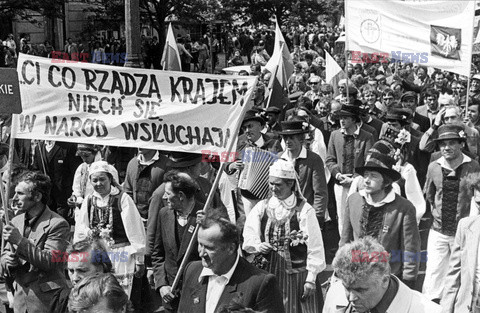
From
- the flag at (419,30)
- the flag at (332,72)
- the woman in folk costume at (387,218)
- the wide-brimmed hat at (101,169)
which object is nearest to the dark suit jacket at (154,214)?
the wide-brimmed hat at (101,169)

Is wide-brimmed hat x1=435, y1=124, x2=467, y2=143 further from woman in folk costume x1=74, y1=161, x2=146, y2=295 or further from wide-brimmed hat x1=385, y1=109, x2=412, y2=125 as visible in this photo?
woman in folk costume x1=74, y1=161, x2=146, y2=295

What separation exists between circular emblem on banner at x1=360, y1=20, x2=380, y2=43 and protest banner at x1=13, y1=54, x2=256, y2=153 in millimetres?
4381

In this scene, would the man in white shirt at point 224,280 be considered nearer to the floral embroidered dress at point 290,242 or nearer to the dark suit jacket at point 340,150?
the floral embroidered dress at point 290,242

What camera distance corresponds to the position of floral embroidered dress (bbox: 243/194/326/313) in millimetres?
5746

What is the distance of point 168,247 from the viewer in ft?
19.2

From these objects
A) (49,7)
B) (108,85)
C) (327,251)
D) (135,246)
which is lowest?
(327,251)

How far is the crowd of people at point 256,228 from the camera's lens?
443cm

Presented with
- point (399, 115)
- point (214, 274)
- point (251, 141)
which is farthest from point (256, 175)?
point (214, 274)

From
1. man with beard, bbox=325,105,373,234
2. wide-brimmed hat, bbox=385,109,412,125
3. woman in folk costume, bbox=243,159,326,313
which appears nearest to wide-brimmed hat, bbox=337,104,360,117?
man with beard, bbox=325,105,373,234

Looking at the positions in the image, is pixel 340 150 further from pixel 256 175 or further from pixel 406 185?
pixel 256 175

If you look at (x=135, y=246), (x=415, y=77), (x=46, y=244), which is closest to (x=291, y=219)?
(x=135, y=246)

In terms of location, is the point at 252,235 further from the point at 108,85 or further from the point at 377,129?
the point at 377,129

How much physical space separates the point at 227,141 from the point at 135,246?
1.09 metres

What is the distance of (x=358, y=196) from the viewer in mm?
6113
